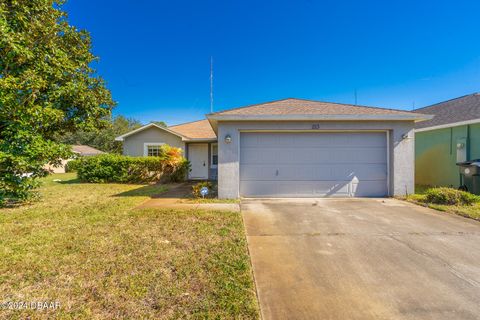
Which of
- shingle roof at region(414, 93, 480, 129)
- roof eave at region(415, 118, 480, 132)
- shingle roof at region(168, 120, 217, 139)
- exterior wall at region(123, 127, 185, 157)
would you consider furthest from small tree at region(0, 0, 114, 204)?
shingle roof at region(414, 93, 480, 129)

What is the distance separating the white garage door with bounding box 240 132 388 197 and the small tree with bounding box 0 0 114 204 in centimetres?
565

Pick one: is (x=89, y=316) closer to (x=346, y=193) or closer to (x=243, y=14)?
(x=346, y=193)

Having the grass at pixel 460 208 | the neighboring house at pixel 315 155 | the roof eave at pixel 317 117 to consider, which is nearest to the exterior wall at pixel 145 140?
the neighboring house at pixel 315 155

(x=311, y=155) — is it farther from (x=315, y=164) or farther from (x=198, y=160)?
(x=198, y=160)

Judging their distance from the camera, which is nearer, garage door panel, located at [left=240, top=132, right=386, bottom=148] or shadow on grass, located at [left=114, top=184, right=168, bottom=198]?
garage door panel, located at [left=240, top=132, right=386, bottom=148]

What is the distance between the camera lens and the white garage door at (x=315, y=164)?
7.66 meters

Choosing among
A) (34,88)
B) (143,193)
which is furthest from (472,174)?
(34,88)

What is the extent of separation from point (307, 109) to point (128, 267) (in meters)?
7.14

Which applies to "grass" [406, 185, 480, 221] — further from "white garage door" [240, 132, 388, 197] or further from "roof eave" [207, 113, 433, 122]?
"roof eave" [207, 113, 433, 122]

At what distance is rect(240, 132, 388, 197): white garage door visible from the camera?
301 inches

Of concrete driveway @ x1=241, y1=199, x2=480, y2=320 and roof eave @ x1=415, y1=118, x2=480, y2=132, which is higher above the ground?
roof eave @ x1=415, y1=118, x2=480, y2=132

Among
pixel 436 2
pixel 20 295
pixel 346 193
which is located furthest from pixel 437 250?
pixel 436 2

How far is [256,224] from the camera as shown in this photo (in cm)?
477

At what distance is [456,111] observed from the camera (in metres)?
10.4
